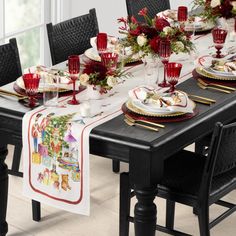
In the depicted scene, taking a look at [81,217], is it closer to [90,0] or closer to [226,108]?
[226,108]

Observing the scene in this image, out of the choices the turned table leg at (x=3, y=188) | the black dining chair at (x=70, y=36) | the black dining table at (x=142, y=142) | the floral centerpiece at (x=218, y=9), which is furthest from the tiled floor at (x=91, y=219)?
the floral centerpiece at (x=218, y=9)

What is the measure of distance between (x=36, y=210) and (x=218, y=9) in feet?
5.14

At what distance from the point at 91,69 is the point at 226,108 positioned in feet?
2.04

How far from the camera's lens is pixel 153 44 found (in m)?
3.75

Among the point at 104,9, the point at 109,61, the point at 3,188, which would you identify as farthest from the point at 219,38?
the point at 104,9

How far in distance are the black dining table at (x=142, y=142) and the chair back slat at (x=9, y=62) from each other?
15.8 inches

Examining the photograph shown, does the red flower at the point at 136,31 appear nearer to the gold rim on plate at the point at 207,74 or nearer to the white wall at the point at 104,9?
the gold rim on plate at the point at 207,74

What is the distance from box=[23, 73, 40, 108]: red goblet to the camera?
11.3ft

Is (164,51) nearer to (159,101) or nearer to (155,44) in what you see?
(155,44)

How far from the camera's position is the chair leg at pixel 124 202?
3.47 meters

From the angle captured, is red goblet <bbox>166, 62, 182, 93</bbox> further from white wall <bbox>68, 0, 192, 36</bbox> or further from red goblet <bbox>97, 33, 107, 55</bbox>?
white wall <bbox>68, 0, 192, 36</bbox>

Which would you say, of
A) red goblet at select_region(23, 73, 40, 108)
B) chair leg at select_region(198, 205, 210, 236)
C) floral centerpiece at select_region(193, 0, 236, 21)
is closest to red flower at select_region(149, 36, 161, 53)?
red goblet at select_region(23, 73, 40, 108)

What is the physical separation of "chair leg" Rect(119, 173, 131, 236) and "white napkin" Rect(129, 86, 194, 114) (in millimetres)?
311

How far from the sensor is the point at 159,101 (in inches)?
133
